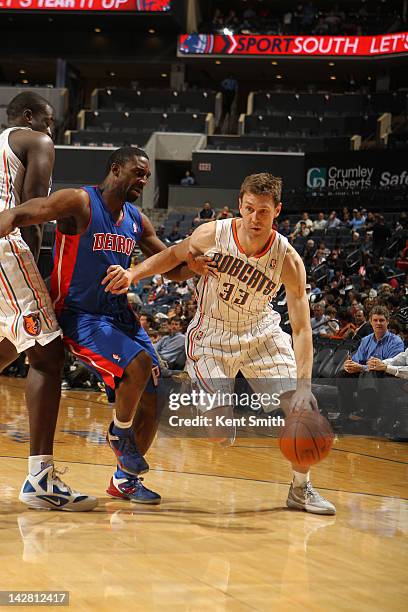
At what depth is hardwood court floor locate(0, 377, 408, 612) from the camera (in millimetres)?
2650

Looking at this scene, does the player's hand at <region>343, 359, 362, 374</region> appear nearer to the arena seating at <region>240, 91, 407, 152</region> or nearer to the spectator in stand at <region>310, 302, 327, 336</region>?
the spectator in stand at <region>310, 302, 327, 336</region>

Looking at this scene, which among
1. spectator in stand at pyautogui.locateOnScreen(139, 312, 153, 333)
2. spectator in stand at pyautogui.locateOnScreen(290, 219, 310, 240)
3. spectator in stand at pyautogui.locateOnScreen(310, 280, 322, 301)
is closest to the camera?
spectator in stand at pyautogui.locateOnScreen(139, 312, 153, 333)

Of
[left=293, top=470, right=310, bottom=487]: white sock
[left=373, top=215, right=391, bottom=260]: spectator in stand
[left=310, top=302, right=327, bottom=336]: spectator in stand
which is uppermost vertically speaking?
[left=373, top=215, right=391, bottom=260]: spectator in stand

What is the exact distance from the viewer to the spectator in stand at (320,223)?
15.8 metres

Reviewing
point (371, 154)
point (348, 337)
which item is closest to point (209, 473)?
point (348, 337)

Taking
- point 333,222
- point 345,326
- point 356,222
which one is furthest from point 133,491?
point 333,222

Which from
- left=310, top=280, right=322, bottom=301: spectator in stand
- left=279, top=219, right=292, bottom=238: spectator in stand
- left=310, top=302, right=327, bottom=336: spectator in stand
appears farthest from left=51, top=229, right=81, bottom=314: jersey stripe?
left=279, top=219, right=292, bottom=238: spectator in stand

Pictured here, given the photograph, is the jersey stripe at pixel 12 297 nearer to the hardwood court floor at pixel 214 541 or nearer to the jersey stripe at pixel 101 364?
the jersey stripe at pixel 101 364

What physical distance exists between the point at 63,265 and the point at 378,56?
914 inches

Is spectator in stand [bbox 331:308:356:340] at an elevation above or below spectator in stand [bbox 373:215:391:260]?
below

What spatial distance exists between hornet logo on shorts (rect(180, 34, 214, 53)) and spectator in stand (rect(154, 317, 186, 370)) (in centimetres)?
1866

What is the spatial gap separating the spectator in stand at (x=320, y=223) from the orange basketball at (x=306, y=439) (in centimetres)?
1193

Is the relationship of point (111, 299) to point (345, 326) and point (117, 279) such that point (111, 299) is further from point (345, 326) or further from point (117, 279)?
point (345, 326)

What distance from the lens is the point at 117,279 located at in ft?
12.6
